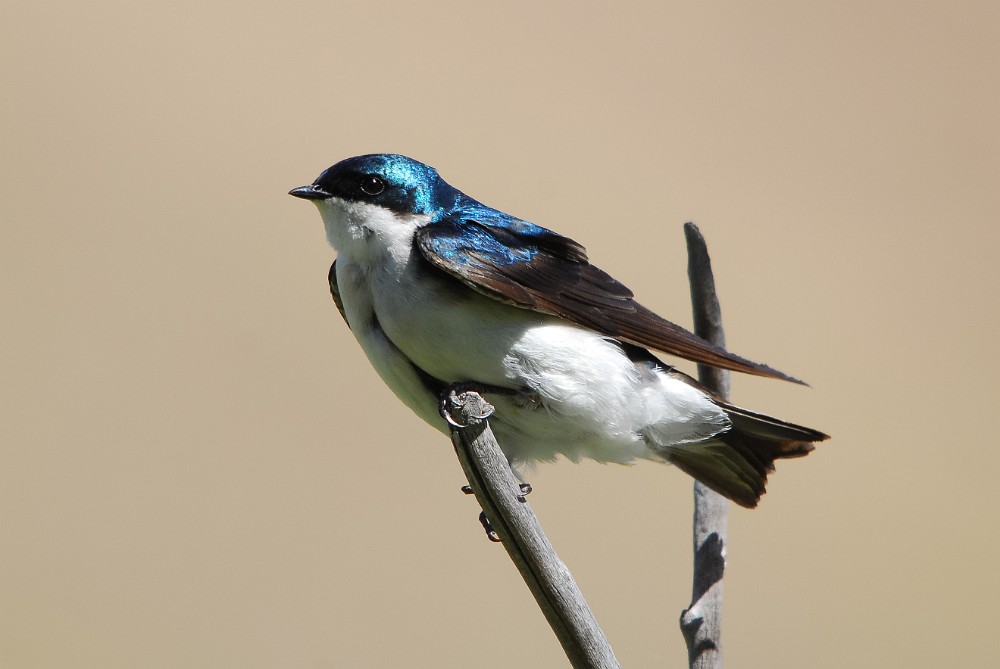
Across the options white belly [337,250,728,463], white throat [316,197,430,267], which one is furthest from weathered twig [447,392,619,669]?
white throat [316,197,430,267]

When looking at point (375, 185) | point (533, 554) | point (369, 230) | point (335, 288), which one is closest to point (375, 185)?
point (375, 185)

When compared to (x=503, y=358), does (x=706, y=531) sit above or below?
below

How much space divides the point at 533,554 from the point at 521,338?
750 mm

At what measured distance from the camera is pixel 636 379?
2.92m

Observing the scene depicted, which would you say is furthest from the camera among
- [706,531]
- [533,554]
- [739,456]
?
[739,456]

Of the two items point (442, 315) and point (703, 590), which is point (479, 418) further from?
point (703, 590)

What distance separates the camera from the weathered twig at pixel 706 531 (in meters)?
2.52

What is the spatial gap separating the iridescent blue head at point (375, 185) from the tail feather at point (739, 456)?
975 mm

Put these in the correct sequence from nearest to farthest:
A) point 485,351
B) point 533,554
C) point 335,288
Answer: point 533,554 < point 485,351 < point 335,288

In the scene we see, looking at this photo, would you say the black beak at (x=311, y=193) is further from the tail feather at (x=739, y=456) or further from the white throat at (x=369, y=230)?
the tail feather at (x=739, y=456)

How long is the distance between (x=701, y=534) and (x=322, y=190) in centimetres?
132

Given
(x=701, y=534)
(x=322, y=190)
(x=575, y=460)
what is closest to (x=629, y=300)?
(x=575, y=460)

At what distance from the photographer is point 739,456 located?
3.04 m

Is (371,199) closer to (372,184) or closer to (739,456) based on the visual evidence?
(372,184)
